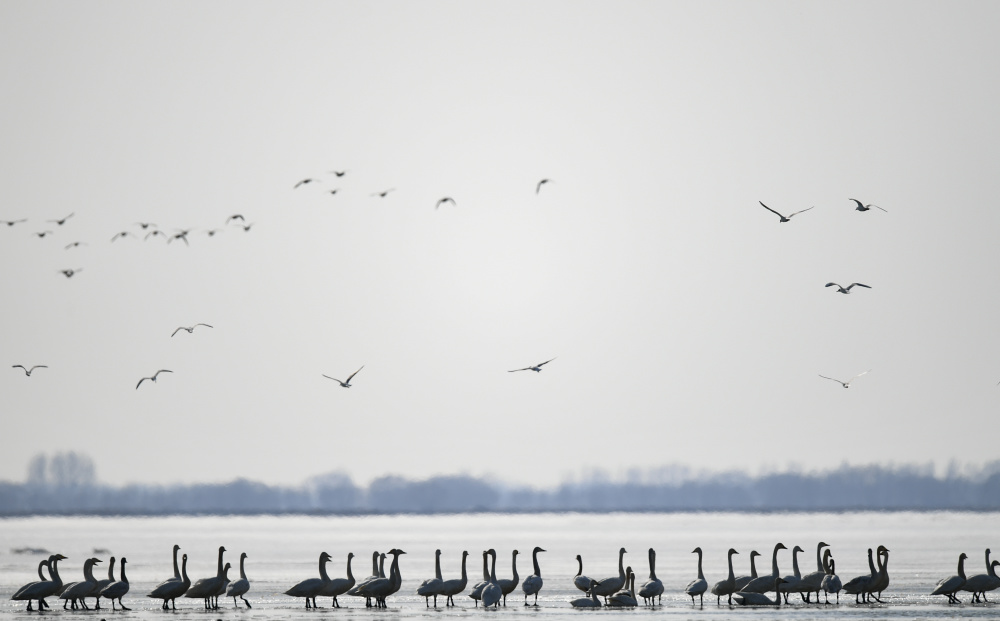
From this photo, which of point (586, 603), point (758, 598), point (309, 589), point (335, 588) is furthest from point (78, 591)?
point (758, 598)

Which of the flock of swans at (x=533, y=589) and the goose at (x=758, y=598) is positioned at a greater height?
the flock of swans at (x=533, y=589)

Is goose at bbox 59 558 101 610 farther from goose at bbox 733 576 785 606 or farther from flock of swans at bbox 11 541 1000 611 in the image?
goose at bbox 733 576 785 606

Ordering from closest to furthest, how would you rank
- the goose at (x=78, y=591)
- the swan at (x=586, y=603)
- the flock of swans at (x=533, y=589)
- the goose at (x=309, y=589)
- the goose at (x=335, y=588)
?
the flock of swans at (x=533, y=589)
the swan at (x=586, y=603)
the goose at (x=78, y=591)
the goose at (x=309, y=589)
the goose at (x=335, y=588)

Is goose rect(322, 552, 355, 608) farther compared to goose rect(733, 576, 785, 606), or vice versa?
goose rect(322, 552, 355, 608)

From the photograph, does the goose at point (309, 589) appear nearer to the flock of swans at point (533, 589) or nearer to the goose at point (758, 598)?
the flock of swans at point (533, 589)

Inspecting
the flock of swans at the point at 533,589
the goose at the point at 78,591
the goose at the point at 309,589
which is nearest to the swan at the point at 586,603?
the flock of swans at the point at 533,589

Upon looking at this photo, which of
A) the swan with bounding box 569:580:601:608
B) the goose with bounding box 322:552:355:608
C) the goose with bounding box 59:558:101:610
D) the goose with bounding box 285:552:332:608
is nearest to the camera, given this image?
the swan with bounding box 569:580:601:608

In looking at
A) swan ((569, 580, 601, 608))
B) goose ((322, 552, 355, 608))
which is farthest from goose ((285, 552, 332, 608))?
swan ((569, 580, 601, 608))

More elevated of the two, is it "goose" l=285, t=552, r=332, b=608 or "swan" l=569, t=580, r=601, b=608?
"goose" l=285, t=552, r=332, b=608

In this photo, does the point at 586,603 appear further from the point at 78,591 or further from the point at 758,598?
the point at 78,591

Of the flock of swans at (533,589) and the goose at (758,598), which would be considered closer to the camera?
the flock of swans at (533,589)

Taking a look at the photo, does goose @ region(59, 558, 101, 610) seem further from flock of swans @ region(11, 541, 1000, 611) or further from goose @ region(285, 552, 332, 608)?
goose @ region(285, 552, 332, 608)

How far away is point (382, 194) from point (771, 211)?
1502 cm

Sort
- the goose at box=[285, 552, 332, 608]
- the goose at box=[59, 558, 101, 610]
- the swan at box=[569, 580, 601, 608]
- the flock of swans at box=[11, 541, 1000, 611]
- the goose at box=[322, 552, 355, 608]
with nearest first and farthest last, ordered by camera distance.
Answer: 1. the flock of swans at box=[11, 541, 1000, 611]
2. the swan at box=[569, 580, 601, 608]
3. the goose at box=[59, 558, 101, 610]
4. the goose at box=[285, 552, 332, 608]
5. the goose at box=[322, 552, 355, 608]
